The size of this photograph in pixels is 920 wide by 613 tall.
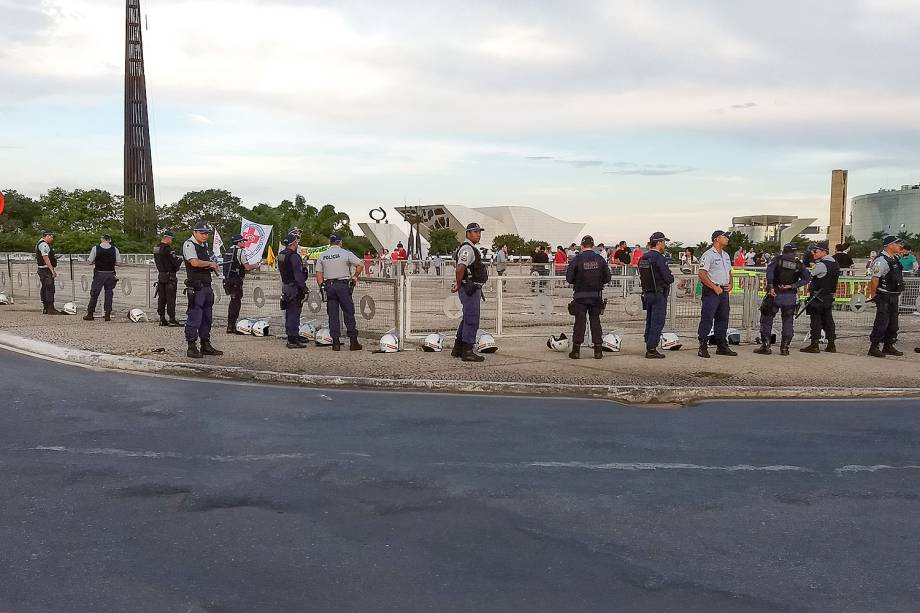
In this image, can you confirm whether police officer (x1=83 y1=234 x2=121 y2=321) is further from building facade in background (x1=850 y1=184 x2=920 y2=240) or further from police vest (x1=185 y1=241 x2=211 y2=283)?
building facade in background (x1=850 y1=184 x2=920 y2=240)

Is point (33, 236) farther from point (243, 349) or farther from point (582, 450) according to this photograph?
point (582, 450)

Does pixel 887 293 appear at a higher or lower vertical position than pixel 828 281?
lower

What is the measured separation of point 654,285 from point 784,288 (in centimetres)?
200

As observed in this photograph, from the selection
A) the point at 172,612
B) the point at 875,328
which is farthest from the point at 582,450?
the point at 875,328

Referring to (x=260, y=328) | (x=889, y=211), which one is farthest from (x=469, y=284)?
(x=889, y=211)

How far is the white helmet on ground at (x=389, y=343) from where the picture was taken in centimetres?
1170

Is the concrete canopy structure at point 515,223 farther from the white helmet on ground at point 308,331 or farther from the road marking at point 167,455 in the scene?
the road marking at point 167,455

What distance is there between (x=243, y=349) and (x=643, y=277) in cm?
558

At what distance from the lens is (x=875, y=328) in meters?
12.1

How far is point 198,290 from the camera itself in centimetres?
1089

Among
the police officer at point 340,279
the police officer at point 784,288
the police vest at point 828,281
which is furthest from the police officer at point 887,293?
the police officer at point 340,279

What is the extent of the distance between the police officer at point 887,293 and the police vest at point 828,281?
0.53 meters

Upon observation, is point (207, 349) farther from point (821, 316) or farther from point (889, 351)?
point (889, 351)

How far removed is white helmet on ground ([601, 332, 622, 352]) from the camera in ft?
39.2
